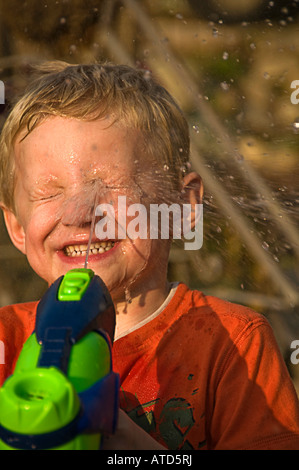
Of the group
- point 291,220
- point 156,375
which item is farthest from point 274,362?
point 291,220

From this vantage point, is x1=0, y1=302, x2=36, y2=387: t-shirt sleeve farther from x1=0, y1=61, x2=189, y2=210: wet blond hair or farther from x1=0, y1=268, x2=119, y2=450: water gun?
x1=0, y1=268, x2=119, y2=450: water gun

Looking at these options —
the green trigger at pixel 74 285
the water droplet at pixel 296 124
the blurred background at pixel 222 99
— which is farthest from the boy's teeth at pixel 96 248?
the water droplet at pixel 296 124

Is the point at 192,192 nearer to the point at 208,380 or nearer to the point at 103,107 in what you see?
the point at 103,107

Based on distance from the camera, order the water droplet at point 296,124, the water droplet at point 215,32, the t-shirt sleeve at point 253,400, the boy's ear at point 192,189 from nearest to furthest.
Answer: the t-shirt sleeve at point 253,400 < the boy's ear at point 192,189 < the water droplet at point 296,124 < the water droplet at point 215,32

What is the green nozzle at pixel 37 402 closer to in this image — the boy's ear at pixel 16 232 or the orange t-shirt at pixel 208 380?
the orange t-shirt at pixel 208 380

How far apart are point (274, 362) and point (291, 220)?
906 millimetres

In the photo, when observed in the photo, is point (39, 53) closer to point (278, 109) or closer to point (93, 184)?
point (278, 109)

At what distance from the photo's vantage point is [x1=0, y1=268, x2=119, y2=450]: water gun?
695 mm

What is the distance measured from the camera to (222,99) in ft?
6.98

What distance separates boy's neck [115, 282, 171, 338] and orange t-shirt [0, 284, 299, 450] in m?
0.04

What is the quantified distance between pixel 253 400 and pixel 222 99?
127 centimetres

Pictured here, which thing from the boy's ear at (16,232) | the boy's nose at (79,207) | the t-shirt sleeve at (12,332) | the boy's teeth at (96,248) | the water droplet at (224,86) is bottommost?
the t-shirt sleeve at (12,332)

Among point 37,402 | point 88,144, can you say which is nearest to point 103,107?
point 88,144

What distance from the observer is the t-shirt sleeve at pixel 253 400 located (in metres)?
1.10
